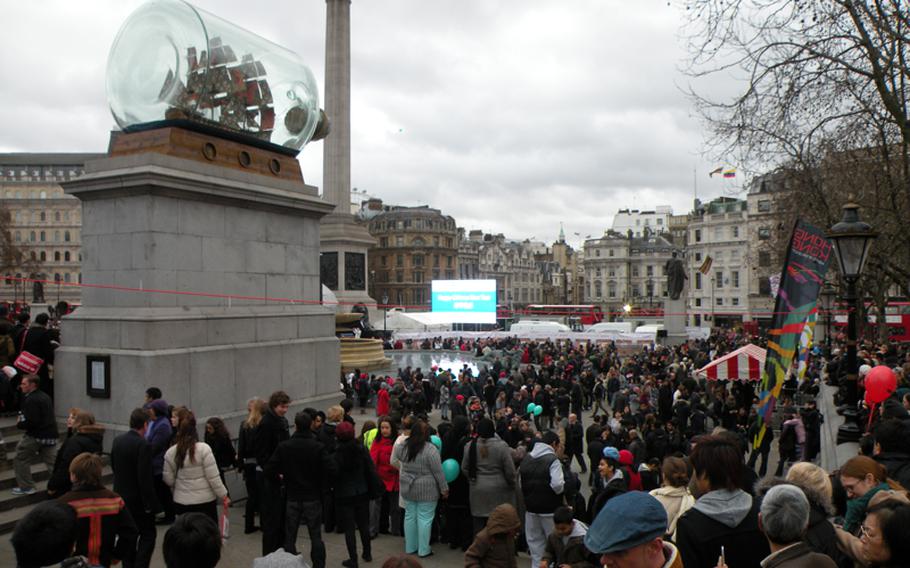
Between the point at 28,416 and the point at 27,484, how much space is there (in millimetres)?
879

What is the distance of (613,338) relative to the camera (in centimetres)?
4212

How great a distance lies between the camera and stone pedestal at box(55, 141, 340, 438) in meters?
8.62

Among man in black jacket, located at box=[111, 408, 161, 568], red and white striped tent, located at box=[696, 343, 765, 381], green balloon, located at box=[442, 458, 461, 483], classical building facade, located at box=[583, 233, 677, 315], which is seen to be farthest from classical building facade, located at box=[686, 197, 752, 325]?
man in black jacket, located at box=[111, 408, 161, 568]

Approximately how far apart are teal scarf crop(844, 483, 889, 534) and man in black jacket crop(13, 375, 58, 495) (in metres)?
7.71

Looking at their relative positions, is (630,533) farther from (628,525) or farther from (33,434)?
(33,434)

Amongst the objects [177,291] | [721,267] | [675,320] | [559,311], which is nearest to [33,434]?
[177,291]

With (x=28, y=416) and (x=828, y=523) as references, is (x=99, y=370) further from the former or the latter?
(x=828, y=523)

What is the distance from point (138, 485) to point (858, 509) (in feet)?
19.9

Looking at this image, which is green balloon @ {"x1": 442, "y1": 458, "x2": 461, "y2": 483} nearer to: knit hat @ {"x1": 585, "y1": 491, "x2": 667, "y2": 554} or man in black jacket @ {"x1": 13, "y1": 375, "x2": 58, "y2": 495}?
man in black jacket @ {"x1": 13, "y1": 375, "x2": 58, "y2": 495}

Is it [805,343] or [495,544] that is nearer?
[495,544]

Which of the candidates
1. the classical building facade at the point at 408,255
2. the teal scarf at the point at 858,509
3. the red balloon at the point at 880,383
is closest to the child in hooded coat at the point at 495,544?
the teal scarf at the point at 858,509

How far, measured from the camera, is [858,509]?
4484mm

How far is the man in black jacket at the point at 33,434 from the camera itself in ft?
23.6

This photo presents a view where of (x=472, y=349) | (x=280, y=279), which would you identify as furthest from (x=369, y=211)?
(x=280, y=279)
